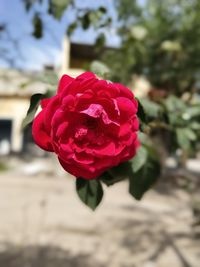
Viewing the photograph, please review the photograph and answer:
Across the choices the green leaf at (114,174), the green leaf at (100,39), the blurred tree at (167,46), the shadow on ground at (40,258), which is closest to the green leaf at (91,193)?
the green leaf at (114,174)

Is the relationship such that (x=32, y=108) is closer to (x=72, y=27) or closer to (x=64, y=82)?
(x=64, y=82)

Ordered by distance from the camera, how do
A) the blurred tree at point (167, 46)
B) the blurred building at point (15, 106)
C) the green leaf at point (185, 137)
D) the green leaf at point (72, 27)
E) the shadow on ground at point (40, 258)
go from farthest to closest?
the blurred building at point (15, 106)
the blurred tree at point (167, 46)
the shadow on ground at point (40, 258)
the green leaf at point (72, 27)
the green leaf at point (185, 137)

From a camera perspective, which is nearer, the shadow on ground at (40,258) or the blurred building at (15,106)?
the shadow on ground at (40,258)

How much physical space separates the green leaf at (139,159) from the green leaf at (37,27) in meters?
1.25

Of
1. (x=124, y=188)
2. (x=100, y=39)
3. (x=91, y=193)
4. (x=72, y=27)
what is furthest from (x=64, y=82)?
(x=124, y=188)

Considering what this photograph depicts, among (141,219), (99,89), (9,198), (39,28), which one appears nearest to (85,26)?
(39,28)

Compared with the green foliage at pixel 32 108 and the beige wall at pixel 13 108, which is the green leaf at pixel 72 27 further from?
the beige wall at pixel 13 108

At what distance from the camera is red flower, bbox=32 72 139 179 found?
716 mm

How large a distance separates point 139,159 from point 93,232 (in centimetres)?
448

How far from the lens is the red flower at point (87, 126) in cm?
72

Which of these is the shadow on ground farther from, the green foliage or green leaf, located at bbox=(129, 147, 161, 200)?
the green foliage

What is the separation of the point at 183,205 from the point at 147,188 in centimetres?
719

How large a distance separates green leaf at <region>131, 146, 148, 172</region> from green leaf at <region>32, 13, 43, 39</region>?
1255mm

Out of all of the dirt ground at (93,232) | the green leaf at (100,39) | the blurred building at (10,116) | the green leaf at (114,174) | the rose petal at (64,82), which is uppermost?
the rose petal at (64,82)
